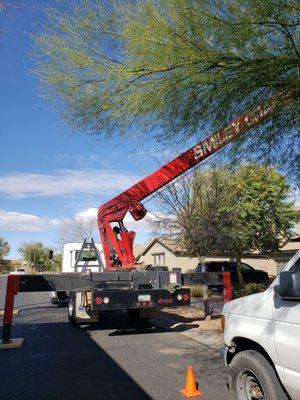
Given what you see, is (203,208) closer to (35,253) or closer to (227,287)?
(227,287)

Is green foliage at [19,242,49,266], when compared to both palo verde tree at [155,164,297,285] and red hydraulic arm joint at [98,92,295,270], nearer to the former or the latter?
palo verde tree at [155,164,297,285]

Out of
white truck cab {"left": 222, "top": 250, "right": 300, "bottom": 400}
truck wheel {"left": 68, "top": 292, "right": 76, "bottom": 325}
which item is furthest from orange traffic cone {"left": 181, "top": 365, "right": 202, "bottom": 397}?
truck wheel {"left": 68, "top": 292, "right": 76, "bottom": 325}

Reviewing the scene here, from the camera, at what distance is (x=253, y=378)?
15.2 ft

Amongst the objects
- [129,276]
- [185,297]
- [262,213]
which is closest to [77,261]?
[129,276]

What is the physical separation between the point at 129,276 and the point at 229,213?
10846 millimetres

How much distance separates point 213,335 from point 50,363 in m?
4.07

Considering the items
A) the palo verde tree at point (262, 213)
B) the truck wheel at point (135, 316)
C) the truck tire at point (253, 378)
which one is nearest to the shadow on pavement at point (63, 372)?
the truck tire at point (253, 378)

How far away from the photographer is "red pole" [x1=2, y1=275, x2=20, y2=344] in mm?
9656

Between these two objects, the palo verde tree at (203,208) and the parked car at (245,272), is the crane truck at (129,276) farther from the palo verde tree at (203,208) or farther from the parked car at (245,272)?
the parked car at (245,272)

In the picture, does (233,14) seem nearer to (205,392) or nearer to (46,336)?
(205,392)

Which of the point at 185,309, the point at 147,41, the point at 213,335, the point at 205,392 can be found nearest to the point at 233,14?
the point at 147,41

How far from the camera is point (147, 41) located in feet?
25.4

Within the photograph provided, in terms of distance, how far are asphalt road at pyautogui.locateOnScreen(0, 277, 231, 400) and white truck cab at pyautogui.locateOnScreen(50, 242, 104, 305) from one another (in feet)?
13.9

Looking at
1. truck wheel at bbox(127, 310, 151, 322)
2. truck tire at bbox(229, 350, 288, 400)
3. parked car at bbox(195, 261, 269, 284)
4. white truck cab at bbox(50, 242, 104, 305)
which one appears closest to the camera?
truck tire at bbox(229, 350, 288, 400)
